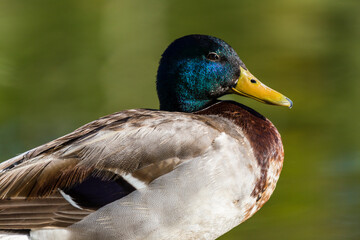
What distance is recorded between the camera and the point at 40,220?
3824mm

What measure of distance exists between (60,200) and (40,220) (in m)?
0.14

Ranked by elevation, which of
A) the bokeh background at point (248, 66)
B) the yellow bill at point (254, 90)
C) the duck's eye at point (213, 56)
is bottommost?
the bokeh background at point (248, 66)

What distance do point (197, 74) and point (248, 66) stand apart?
4424 millimetres

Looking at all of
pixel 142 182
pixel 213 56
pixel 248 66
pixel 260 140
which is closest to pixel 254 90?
pixel 213 56

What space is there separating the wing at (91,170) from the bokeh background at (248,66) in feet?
5.27

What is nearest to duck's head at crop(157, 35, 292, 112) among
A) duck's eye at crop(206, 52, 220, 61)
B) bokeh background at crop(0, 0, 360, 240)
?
duck's eye at crop(206, 52, 220, 61)

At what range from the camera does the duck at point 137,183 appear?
3816 mm

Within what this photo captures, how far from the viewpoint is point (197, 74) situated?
4461mm

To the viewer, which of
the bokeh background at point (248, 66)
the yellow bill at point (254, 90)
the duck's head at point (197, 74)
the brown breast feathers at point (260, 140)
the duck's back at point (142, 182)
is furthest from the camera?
the bokeh background at point (248, 66)

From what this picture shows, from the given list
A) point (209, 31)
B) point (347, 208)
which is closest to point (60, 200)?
point (347, 208)

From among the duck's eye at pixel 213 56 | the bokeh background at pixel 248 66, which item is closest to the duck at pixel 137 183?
the duck's eye at pixel 213 56

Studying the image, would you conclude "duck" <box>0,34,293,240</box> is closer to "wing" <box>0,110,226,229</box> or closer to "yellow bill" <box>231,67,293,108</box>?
"wing" <box>0,110,226,229</box>

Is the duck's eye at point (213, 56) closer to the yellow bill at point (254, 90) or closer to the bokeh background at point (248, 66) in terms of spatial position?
the yellow bill at point (254, 90)

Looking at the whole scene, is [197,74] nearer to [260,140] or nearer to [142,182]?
[260,140]
